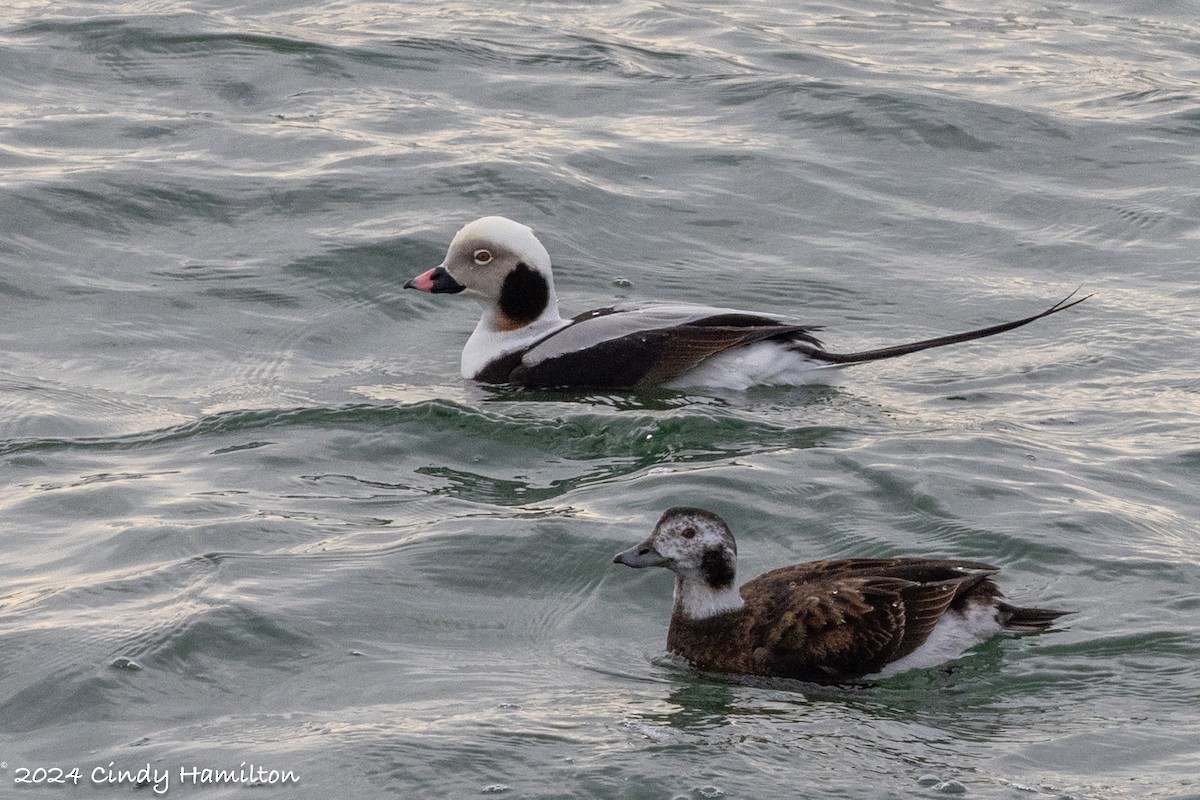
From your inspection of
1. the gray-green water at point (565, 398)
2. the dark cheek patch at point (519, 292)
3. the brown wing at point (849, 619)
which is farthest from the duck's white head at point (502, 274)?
the brown wing at point (849, 619)

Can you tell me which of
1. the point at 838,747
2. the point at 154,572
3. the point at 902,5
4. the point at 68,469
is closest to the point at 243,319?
the point at 68,469

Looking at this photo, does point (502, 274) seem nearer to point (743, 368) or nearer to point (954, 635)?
point (743, 368)

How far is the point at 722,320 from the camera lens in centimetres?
945

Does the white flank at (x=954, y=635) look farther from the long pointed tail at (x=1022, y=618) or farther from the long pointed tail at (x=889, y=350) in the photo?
the long pointed tail at (x=889, y=350)

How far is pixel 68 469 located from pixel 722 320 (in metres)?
3.29

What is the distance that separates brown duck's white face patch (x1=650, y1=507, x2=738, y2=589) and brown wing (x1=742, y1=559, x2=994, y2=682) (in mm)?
182

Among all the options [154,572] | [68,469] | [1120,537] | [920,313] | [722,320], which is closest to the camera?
[154,572]

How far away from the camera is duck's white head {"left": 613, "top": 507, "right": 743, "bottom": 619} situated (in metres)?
6.30

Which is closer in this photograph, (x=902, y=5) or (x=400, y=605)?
(x=400, y=605)

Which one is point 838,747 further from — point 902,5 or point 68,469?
point 902,5

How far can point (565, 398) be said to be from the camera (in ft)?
30.5

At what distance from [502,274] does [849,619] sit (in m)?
4.36

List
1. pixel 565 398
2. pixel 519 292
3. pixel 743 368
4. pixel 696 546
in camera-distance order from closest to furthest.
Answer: pixel 696 546 < pixel 565 398 < pixel 743 368 < pixel 519 292

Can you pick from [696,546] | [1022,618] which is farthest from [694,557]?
[1022,618]
